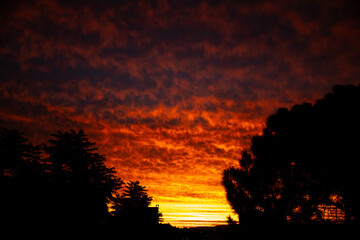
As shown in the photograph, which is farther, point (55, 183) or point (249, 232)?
point (55, 183)

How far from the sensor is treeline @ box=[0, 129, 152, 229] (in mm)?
16109

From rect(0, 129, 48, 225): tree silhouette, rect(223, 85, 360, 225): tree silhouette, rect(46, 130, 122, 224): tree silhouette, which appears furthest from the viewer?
rect(46, 130, 122, 224): tree silhouette

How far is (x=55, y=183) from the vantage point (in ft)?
62.4

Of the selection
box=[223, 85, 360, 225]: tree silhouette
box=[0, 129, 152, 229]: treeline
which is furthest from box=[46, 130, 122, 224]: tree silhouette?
box=[223, 85, 360, 225]: tree silhouette

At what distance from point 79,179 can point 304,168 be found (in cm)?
1812

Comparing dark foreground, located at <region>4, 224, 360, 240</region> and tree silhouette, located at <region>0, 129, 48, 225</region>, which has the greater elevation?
tree silhouette, located at <region>0, 129, 48, 225</region>

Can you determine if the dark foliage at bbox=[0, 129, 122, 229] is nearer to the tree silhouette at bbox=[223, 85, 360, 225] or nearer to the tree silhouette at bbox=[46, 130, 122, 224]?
the tree silhouette at bbox=[46, 130, 122, 224]

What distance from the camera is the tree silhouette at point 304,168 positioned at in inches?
353

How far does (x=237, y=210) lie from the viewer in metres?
13.2

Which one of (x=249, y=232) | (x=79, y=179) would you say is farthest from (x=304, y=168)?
(x=79, y=179)

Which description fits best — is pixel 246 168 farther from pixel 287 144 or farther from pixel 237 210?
pixel 287 144

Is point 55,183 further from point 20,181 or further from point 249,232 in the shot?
point 249,232

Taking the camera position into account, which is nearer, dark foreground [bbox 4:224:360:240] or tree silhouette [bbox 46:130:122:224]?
dark foreground [bbox 4:224:360:240]

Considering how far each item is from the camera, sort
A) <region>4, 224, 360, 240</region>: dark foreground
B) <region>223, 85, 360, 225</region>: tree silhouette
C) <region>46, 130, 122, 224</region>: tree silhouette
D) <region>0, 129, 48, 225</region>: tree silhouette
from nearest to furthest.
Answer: <region>4, 224, 360, 240</region>: dark foreground → <region>223, 85, 360, 225</region>: tree silhouette → <region>0, 129, 48, 225</region>: tree silhouette → <region>46, 130, 122, 224</region>: tree silhouette
